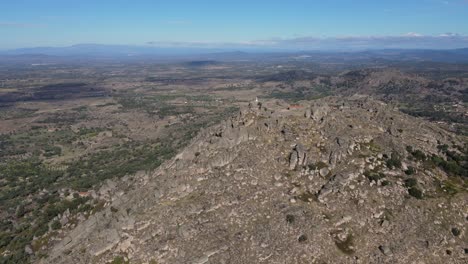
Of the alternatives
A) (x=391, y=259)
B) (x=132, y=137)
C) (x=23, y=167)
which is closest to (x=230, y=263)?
(x=391, y=259)

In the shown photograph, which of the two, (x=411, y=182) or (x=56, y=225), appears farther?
(x=56, y=225)

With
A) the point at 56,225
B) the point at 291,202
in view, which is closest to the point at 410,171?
the point at 291,202

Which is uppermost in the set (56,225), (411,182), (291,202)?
(411,182)

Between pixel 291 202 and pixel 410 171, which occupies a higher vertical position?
pixel 410 171

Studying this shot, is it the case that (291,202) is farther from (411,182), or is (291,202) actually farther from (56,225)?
(56,225)

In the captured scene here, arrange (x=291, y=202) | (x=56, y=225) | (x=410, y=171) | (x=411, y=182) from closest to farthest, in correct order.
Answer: (x=291, y=202)
(x=411, y=182)
(x=410, y=171)
(x=56, y=225)

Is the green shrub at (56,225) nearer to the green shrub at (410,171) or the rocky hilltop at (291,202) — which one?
the rocky hilltop at (291,202)

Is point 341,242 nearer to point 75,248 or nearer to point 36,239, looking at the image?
point 75,248

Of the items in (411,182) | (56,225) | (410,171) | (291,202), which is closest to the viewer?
(291,202)

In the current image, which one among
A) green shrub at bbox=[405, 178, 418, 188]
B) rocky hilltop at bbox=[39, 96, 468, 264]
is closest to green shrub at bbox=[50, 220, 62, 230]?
rocky hilltop at bbox=[39, 96, 468, 264]
